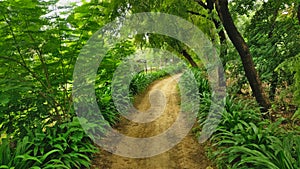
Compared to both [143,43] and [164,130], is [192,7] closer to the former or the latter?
[143,43]

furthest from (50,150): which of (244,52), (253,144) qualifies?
(244,52)

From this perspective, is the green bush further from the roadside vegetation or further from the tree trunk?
the tree trunk

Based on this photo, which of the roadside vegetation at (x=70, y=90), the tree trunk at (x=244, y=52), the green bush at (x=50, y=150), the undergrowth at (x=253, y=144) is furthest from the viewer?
the tree trunk at (x=244, y=52)

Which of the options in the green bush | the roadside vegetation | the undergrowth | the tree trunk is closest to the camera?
the undergrowth

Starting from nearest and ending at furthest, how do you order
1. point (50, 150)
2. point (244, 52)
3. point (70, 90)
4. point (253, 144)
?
1. point (253, 144)
2. point (50, 150)
3. point (244, 52)
4. point (70, 90)

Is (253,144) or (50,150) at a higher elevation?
(253,144)

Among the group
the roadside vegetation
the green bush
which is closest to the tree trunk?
the roadside vegetation

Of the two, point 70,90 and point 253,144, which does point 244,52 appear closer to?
point 253,144

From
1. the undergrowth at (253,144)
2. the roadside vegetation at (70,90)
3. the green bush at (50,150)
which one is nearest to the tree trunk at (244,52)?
the roadside vegetation at (70,90)

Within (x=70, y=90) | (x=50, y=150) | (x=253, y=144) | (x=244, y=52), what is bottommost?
(x=50, y=150)

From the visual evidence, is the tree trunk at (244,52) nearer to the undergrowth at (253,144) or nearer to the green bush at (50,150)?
the undergrowth at (253,144)

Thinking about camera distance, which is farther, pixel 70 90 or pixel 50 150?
pixel 70 90

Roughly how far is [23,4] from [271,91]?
615 cm

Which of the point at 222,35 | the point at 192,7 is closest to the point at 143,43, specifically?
the point at 192,7
